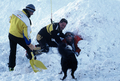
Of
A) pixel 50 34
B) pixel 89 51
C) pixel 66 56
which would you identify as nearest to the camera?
pixel 66 56

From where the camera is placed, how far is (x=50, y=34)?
355cm

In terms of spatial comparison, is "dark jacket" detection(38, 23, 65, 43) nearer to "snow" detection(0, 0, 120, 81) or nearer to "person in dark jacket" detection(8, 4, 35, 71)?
"person in dark jacket" detection(8, 4, 35, 71)

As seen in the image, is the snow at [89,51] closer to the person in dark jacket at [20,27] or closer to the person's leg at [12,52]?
the person's leg at [12,52]

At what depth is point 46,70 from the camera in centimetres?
355

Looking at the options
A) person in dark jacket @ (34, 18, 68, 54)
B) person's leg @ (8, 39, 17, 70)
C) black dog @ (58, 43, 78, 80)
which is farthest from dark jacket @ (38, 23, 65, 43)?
person's leg @ (8, 39, 17, 70)

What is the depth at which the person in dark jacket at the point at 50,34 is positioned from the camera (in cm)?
321

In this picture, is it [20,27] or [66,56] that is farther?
[20,27]

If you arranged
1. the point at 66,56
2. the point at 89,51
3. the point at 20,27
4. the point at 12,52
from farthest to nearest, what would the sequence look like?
the point at 89,51
the point at 12,52
the point at 20,27
the point at 66,56

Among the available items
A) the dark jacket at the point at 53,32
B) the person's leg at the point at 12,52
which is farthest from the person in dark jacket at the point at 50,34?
the person's leg at the point at 12,52

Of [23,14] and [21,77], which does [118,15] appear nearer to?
[23,14]

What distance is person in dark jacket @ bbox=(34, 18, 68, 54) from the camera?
10.5 ft

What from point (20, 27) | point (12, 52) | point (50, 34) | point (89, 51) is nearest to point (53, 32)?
point (50, 34)

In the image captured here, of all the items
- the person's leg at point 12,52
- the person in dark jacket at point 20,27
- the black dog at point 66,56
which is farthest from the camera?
the person's leg at point 12,52

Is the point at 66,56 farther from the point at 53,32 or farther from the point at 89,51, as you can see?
the point at 89,51
